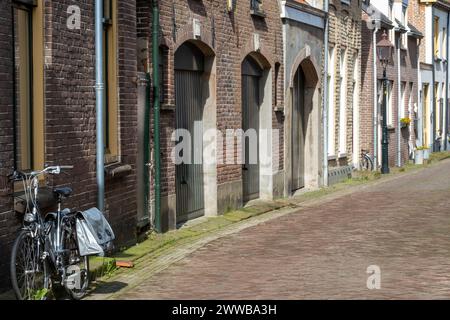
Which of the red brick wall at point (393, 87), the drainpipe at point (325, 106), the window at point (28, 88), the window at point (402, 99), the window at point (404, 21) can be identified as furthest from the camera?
the window at point (404, 21)

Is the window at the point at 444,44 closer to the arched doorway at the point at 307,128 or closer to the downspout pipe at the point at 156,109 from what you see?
the arched doorway at the point at 307,128

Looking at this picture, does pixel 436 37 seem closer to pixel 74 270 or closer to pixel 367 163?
pixel 367 163

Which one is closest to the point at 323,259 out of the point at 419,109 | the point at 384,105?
the point at 384,105

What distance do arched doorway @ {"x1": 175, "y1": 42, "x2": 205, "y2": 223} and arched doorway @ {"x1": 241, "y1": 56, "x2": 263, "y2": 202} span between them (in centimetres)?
222

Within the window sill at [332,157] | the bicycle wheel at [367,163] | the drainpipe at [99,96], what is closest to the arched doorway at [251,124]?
the window sill at [332,157]

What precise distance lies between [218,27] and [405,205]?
522 centimetres

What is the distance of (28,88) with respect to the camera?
9703mm

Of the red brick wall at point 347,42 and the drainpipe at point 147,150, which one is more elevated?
the red brick wall at point 347,42

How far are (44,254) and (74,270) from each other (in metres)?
0.62

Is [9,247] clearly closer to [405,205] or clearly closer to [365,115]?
[405,205]

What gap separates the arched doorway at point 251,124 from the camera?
60.7 feet

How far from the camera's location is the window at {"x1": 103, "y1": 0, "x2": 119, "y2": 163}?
474 inches

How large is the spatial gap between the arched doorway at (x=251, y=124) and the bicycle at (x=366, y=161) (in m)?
9.55
